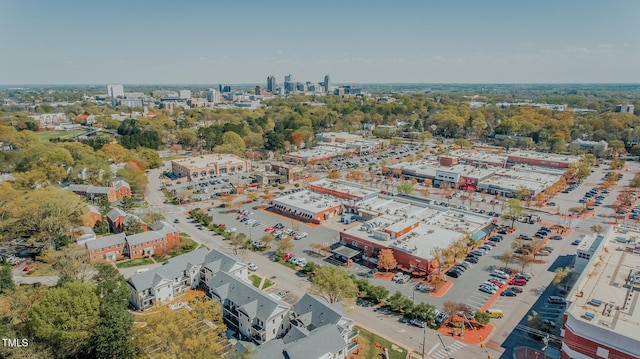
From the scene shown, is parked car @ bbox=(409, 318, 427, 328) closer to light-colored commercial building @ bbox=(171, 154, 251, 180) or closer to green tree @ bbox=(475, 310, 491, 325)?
green tree @ bbox=(475, 310, 491, 325)

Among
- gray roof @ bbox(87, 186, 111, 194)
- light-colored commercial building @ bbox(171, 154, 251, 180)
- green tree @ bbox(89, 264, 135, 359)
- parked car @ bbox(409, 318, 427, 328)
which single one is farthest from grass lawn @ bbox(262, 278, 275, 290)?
light-colored commercial building @ bbox(171, 154, 251, 180)

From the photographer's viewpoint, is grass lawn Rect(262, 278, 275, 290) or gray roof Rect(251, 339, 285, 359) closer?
gray roof Rect(251, 339, 285, 359)

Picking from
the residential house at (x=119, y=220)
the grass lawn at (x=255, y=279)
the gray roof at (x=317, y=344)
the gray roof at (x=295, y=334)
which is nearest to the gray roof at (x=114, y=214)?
the residential house at (x=119, y=220)

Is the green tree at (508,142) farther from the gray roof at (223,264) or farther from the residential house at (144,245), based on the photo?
the residential house at (144,245)

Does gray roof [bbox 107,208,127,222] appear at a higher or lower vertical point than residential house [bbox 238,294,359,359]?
higher

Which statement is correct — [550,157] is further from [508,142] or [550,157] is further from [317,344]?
[317,344]

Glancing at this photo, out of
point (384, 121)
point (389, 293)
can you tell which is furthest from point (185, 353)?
point (384, 121)

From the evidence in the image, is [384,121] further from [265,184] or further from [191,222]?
[191,222]
